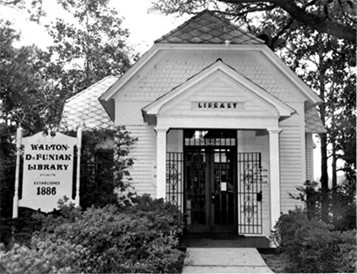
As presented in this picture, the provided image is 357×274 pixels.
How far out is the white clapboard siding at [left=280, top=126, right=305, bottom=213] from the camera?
12.0 meters

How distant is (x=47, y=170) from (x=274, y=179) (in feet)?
17.1

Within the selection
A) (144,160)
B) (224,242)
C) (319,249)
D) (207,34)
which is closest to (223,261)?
(319,249)

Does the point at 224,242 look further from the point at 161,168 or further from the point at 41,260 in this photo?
the point at 41,260

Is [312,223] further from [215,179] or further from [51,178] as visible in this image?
[51,178]

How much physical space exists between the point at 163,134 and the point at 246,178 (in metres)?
2.87

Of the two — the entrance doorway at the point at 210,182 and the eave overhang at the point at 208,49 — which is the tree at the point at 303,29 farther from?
the entrance doorway at the point at 210,182

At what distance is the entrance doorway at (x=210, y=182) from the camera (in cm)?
1171

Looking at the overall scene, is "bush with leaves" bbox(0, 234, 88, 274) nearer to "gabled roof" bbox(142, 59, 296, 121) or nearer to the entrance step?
the entrance step

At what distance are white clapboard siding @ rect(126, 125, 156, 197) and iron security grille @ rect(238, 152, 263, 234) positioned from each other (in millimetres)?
2349

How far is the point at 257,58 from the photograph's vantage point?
12.3 metres

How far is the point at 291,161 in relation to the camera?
39.9ft

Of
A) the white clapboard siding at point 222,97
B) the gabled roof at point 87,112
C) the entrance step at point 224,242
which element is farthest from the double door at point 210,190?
the gabled roof at point 87,112

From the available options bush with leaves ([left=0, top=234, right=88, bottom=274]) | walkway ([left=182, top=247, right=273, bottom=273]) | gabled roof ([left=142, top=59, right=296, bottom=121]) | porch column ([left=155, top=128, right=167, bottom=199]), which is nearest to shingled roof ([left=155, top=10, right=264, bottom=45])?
gabled roof ([left=142, top=59, right=296, bottom=121])

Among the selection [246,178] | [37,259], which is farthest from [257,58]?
[37,259]
